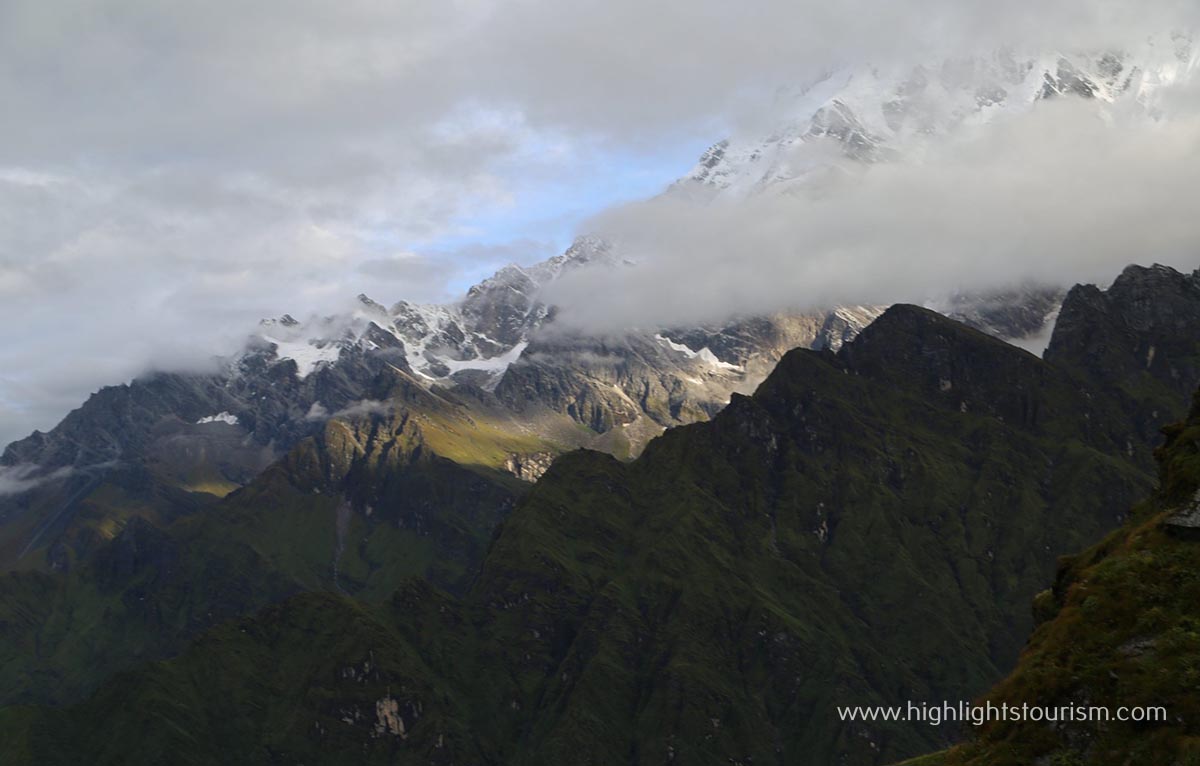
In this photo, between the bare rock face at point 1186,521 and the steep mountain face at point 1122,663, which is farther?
the bare rock face at point 1186,521

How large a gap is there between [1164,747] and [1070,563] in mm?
36234

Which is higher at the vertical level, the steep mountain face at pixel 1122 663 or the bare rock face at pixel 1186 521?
the bare rock face at pixel 1186 521

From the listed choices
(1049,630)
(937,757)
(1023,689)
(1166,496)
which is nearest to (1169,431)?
(1166,496)

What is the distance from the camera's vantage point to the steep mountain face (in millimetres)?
89938

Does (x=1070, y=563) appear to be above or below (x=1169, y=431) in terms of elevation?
below

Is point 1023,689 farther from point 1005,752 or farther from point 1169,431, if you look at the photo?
point 1169,431

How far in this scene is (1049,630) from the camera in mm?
105062

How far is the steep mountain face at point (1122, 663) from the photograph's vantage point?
3541 inches

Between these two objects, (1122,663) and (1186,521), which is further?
(1186,521)

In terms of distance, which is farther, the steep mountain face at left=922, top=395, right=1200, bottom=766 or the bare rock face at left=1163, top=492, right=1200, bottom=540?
the bare rock face at left=1163, top=492, right=1200, bottom=540

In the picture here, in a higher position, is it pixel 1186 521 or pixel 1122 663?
pixel 1186 521

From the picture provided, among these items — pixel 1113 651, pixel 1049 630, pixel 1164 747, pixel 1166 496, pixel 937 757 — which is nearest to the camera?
pixel 1164 747

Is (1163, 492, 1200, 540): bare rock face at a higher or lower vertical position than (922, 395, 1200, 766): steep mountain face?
higher

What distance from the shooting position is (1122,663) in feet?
310
